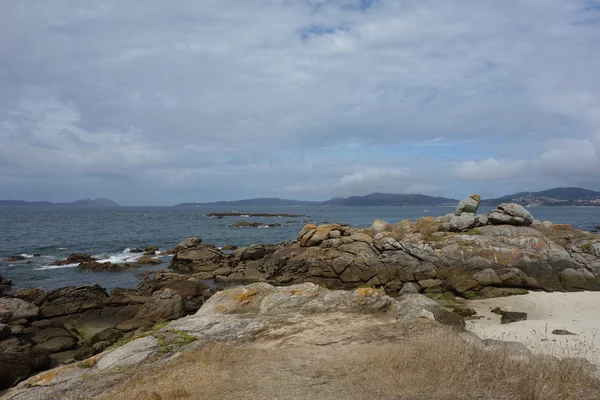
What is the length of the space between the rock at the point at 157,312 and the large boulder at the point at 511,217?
2291 cm

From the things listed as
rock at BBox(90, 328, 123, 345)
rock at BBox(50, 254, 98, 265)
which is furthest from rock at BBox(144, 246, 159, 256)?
rock at BBox(90, 328, 123, 345)

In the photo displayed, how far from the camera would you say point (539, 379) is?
7066 mm

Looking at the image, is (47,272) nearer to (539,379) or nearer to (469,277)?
(469,277)

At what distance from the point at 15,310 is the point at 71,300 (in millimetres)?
3567

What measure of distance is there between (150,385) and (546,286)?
81.3 ft

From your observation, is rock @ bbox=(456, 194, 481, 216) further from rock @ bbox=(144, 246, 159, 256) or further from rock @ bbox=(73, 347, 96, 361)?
rock @ bbox=(144, 246, 159, 256)

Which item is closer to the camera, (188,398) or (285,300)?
(188,398)

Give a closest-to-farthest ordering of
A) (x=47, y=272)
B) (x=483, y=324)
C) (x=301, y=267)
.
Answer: (x=483, y=324)
(x=301, y=267)
(x=47, y=272)

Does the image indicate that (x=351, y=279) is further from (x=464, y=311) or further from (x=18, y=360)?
(x=18, y=360)

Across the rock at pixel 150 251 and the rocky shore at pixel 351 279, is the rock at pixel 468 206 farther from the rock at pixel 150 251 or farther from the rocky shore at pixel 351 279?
the rock at pixel 150 251

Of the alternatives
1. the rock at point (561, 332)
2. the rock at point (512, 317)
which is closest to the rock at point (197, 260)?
the rock at point (512, 317)

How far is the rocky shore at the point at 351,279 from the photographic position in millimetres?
15781

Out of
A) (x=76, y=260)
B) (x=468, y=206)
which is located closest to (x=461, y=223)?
(x=468, y=206)

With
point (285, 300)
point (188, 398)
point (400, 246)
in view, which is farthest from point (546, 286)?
point (188, 398)
